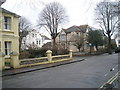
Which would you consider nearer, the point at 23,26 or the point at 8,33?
the point at 8,33

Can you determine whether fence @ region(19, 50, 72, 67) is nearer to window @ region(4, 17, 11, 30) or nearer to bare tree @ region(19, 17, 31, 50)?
window @ region(4, 17, 11, 30)

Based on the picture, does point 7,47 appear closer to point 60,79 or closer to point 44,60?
point 44,60

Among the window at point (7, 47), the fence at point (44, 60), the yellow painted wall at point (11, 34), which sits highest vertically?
the yellow painted wall at point (11, 34)

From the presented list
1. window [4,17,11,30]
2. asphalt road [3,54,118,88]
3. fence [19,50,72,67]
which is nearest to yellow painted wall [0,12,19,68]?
window [4,17,11,30]

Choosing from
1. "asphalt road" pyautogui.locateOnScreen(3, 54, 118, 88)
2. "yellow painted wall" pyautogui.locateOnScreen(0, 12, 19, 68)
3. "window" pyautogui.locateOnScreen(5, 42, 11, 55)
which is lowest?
"asphalt road" pyautogui.locateOnScreen(3, 54, 118, 88)

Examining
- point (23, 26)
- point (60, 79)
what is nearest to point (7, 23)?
point (60, 79)

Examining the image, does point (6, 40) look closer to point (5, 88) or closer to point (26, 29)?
point (5, 88)

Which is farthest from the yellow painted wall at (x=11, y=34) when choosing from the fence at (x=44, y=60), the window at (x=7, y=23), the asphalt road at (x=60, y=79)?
the asphalt road at (x=60, y=79)

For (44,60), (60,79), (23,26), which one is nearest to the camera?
(60,79)

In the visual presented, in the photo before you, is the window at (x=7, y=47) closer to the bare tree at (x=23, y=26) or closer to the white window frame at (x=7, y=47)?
the white window frame at (x=7, y=47)

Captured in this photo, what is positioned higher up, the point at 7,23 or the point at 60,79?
the point at 7,23

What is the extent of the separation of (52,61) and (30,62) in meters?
4.07

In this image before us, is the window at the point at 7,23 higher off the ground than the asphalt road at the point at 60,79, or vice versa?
the window at the point at 7,23

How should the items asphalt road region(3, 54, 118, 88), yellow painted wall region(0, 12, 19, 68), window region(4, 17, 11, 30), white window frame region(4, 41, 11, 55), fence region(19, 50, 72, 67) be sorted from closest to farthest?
1. asphalt road region(3, 54, 118, 88)
2. fence region(19, 50, 72, 67)
3. yellow painted wall region(0, 12, 19, 68)
4. window region(4, 17, 11, 30)
5. white window frame region(4, 41, 11, 55)
